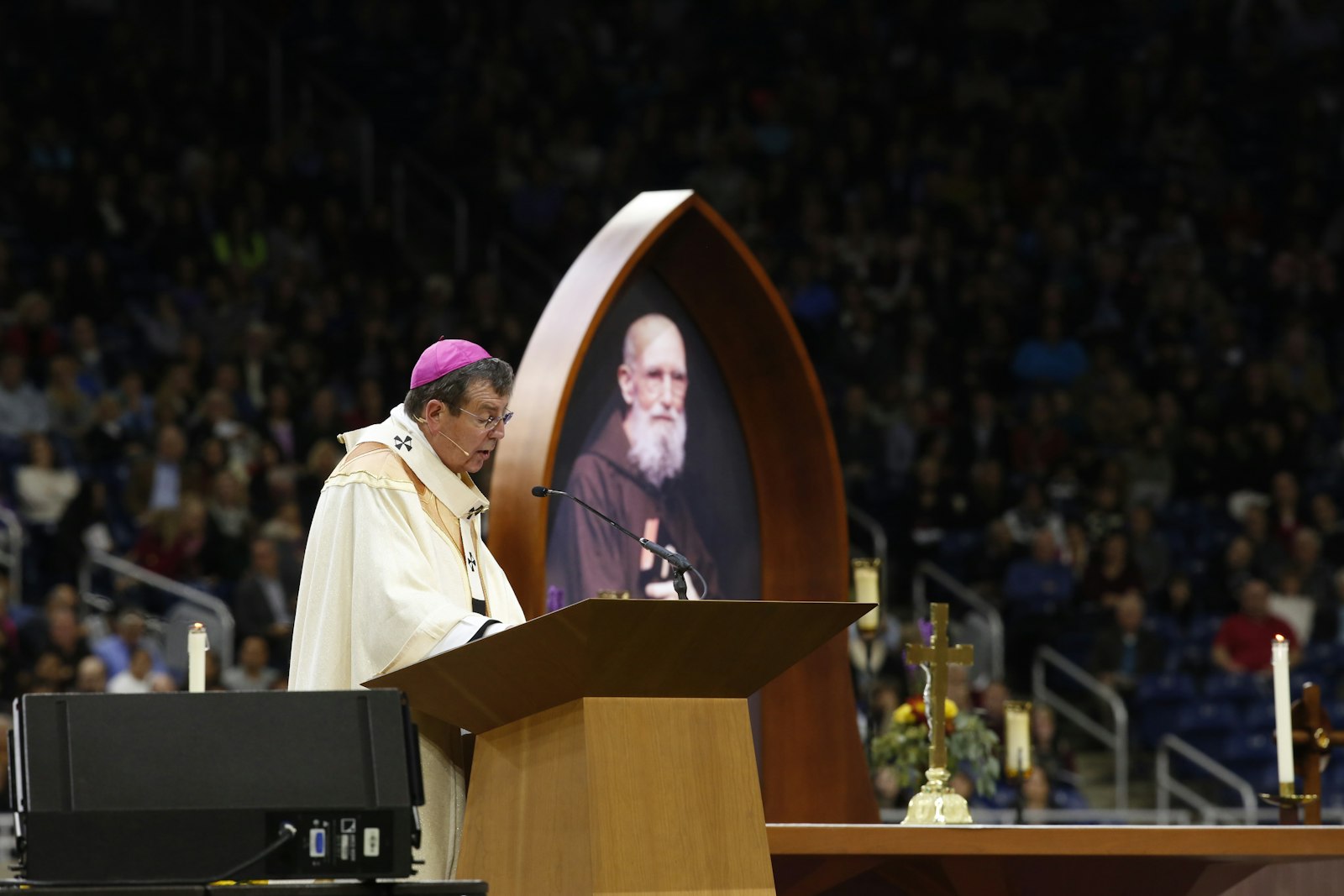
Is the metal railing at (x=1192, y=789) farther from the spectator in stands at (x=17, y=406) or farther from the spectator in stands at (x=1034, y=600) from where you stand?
the spectator in stands at (x=17, y=406)

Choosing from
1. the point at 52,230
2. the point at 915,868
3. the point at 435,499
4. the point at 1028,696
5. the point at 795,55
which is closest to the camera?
the point at 435,499

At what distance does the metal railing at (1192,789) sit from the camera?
10.7 m

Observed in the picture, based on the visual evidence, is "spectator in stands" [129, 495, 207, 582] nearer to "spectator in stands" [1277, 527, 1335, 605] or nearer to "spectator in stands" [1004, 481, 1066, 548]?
"spectator in stands" [1004, 481, 1066, 548]

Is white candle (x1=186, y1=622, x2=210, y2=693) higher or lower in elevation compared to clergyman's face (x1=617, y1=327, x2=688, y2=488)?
lower

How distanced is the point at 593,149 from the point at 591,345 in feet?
33.2

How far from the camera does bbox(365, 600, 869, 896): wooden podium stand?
3.55 metres

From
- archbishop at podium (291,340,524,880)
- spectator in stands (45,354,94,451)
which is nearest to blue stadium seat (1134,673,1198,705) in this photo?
spectator in stands (45,354,94,451)

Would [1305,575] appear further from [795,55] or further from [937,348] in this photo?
[795,55]

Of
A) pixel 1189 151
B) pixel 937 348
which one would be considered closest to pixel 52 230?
pixel 937 348

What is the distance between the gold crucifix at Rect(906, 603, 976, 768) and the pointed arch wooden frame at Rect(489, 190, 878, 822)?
0.91 metres

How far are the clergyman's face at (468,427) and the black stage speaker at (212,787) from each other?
1193mm

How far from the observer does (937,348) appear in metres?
14.1

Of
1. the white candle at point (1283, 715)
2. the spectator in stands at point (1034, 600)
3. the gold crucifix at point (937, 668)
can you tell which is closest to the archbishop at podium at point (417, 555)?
the gold crucifix at point (937, 668)

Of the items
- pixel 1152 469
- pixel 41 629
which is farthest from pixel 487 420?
pixel 1152 469
